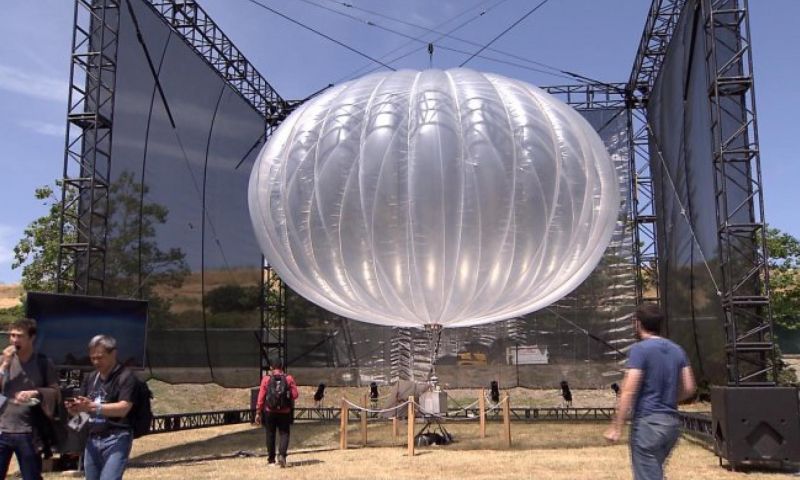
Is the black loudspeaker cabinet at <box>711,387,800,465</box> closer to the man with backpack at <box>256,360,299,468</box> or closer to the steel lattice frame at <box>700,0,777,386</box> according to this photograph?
the steel lattice frame at <box>700,0,777,386</box>

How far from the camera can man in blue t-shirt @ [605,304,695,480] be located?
412 cm

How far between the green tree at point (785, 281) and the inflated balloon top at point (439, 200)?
25.1 meters

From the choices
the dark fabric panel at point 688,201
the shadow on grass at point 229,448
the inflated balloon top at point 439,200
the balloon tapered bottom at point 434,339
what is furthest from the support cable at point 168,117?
Result: the dark fabric panel at point 688,201

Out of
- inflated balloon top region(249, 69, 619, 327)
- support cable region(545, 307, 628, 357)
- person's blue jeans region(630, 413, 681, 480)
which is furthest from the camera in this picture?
support cable region(545, 307, 628, 357)

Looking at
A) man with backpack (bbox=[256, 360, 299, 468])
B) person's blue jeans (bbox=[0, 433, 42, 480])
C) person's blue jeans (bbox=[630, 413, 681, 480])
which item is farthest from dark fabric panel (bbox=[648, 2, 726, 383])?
person's blue jeans (bbox=[0, 433, 42, 480])

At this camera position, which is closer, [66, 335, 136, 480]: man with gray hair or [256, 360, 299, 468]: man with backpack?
[66, 335, 136, 480]: man with gray hair

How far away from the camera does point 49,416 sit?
15.9 ft

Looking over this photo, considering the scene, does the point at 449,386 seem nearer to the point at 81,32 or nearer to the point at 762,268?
the point at 762,268

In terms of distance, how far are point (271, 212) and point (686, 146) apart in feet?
29.0

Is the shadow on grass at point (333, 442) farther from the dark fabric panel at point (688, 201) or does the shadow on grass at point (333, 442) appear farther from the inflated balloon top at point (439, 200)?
the dark fabric panel at point (688, 201)

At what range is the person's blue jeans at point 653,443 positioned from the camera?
13.5 ft

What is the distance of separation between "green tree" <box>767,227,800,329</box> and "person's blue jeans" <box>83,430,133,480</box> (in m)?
32.1

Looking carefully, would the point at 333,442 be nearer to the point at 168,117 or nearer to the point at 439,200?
the point at 439,200

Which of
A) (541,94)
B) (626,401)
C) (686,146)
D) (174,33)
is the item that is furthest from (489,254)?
(174,33)
